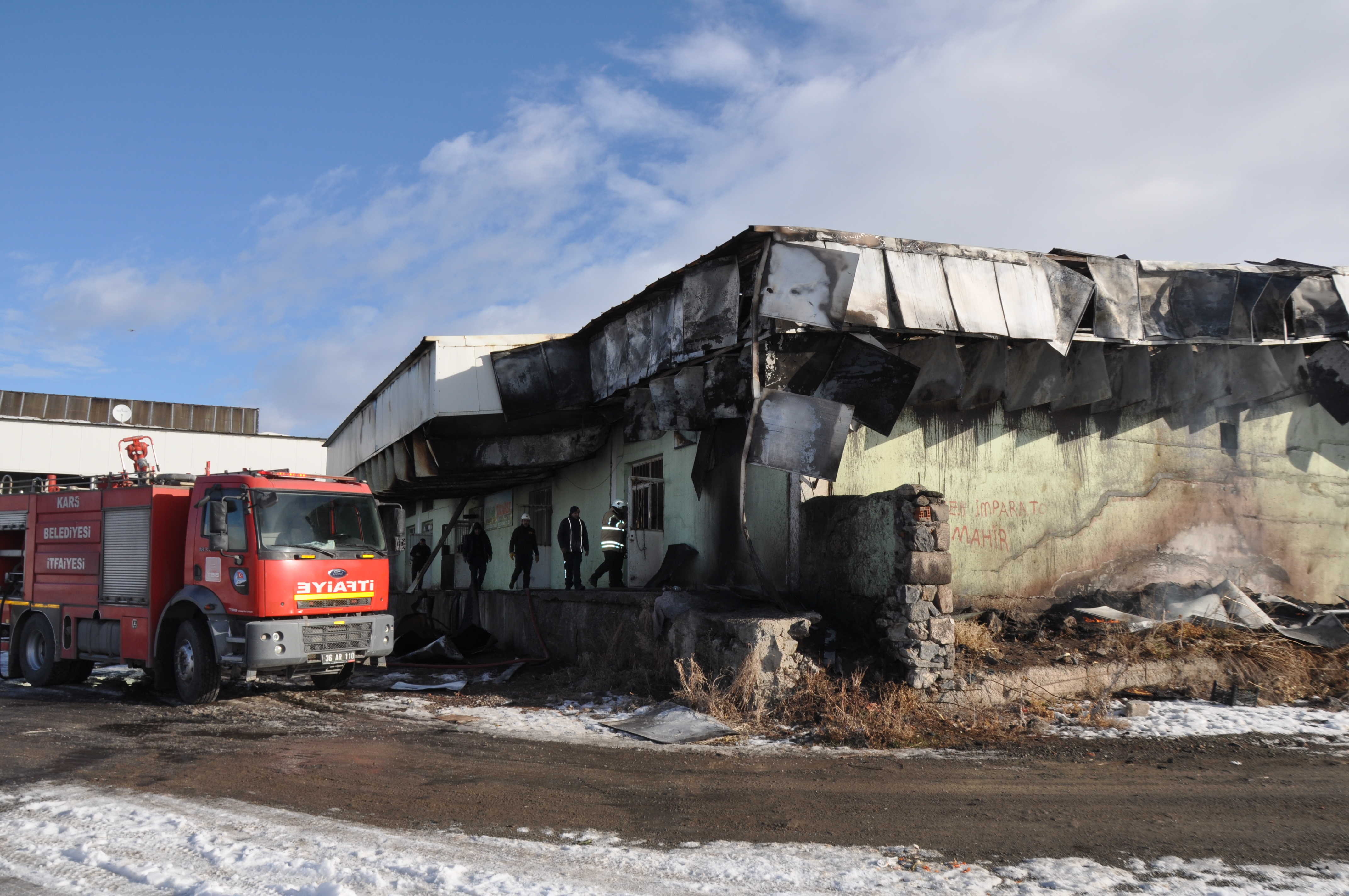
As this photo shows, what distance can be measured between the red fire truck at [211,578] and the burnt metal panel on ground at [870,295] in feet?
20.6

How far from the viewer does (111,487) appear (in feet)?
37.3

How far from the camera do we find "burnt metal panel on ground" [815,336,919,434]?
410 inches

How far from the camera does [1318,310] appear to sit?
12.2 meters

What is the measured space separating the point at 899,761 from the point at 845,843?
239 centimetres

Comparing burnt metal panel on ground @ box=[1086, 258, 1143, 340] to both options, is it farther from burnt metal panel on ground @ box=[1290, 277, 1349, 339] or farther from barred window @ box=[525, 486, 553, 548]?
barred window @ box=[525, 486, 553, 548]

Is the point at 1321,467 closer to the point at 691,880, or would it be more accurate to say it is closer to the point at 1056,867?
the point at 1056,867

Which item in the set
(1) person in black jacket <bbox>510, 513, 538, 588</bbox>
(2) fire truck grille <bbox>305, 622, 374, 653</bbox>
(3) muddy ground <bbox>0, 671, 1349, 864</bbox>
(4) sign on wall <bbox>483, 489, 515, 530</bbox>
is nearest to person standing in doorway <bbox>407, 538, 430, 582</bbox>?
(4) sign on wall <bbox>483, 489, 515, 530</bbox>

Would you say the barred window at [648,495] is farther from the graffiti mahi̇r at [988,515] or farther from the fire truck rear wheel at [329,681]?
the fire truck rear wheel at [329,681]

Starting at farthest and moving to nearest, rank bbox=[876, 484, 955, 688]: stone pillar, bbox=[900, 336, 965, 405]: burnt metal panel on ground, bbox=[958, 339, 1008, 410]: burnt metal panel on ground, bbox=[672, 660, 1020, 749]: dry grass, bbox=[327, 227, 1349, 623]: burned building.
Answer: bbox=[958, 339, 1008, 410]: burnt metal panel on ground → bbox=[900, 336, 965, 405]: burnt metal panel on ground → bbox=[327, 227, 1349, 623]: burned building → bbox=[876, 484, 955, 688]: stone pillar → bbox=[672, 660, 1020, 749]: dry grass

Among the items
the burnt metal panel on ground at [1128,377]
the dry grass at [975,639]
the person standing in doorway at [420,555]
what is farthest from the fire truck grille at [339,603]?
the person standing in doorway at [420,555]

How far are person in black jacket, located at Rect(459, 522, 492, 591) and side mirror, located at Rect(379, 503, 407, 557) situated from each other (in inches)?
222

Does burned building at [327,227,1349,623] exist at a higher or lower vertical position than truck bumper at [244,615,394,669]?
higher

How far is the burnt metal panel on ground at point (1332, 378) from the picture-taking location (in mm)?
12805

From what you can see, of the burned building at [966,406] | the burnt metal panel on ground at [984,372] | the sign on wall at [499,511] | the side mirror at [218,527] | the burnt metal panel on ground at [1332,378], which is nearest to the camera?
the side mirror at [218,527]
